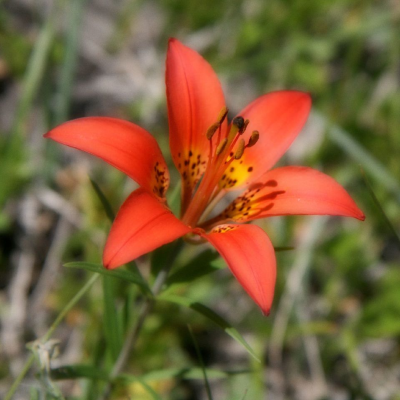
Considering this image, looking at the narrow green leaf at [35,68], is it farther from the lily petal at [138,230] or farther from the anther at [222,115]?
the lily petal at [138,230]

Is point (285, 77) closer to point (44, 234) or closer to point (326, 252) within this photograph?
point (326, 252)

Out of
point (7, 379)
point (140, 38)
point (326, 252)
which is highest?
point (140, 38)

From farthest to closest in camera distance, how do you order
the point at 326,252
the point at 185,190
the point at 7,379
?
the point at 326,252 → the point at 7,379 → the point at 185,190

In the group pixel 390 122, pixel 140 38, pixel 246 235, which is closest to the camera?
pixel 246 235

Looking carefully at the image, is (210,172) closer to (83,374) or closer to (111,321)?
(111,321)

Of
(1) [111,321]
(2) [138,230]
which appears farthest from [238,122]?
(1) [111,321]

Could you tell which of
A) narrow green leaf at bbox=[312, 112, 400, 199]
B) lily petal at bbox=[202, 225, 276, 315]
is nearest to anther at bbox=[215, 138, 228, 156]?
lily petal at bbox=[202, 225, 276, 315]

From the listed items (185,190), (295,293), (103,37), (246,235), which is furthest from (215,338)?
(103,37)
